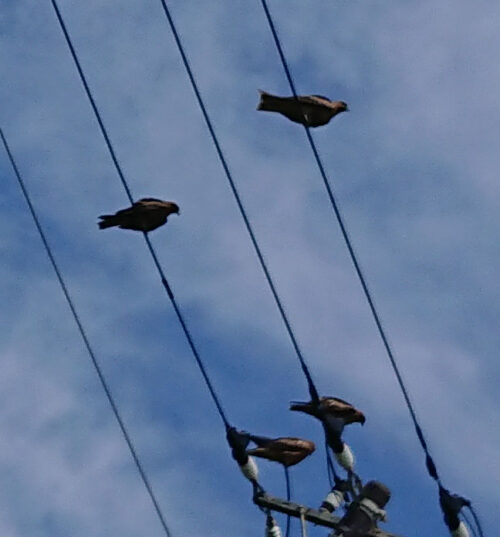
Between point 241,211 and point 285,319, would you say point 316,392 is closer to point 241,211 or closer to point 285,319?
point 285,319

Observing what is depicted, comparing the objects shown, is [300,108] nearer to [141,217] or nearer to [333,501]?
[141,217]

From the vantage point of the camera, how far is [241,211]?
901 inches

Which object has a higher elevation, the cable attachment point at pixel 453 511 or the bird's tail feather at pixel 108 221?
the bird's tail feather at pixel 108 221

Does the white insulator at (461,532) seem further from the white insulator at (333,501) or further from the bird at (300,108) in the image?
the bird at (300,108)

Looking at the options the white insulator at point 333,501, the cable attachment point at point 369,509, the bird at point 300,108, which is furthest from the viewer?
the bird at point 300,108

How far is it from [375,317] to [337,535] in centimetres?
297

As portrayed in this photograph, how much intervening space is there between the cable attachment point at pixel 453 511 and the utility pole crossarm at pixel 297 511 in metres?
1.26

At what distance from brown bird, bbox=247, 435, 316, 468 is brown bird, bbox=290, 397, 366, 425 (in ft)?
1.66

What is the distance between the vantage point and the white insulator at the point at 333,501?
21.9 meters

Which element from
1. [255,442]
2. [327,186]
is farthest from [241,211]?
[255,442]

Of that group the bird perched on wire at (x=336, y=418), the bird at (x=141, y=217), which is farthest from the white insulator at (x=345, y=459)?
the bird at (x=141, y=217)

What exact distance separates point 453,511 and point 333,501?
1.37 m

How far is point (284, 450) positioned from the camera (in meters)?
23.4

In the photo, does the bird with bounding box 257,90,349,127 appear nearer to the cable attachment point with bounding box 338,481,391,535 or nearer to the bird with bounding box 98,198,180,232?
the bird with bounding box 98,198,180,232
